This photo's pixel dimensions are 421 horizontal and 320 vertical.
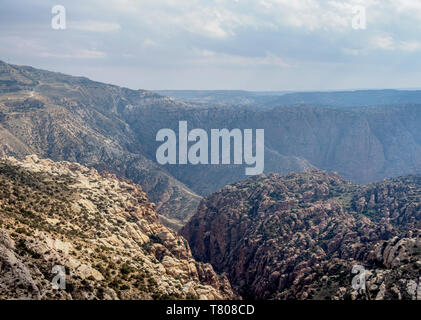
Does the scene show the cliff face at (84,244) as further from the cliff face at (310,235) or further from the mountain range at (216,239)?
the cliff face at (310,235)

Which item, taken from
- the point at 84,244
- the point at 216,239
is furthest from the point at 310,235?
the point at 84,244

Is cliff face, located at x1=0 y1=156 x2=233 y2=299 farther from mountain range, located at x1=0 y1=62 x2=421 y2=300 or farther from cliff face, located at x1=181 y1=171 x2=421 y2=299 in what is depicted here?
cliff face, located at x1=181 y1=171 x2=421 y2=299

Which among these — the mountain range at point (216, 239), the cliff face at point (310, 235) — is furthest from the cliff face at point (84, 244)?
the cliff face at point (310, 235)

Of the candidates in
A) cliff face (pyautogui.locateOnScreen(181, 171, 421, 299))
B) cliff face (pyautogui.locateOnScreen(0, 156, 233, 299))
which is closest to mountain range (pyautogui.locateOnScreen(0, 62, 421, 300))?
cliff face (pyautogui.locateOnScreen(0, 156, 233, 299))

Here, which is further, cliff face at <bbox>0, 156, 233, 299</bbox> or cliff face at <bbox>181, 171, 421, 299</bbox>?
cliff face at <bbox>181, 171, 421, 299</bbox>

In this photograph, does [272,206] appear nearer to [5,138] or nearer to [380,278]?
[380,278]
